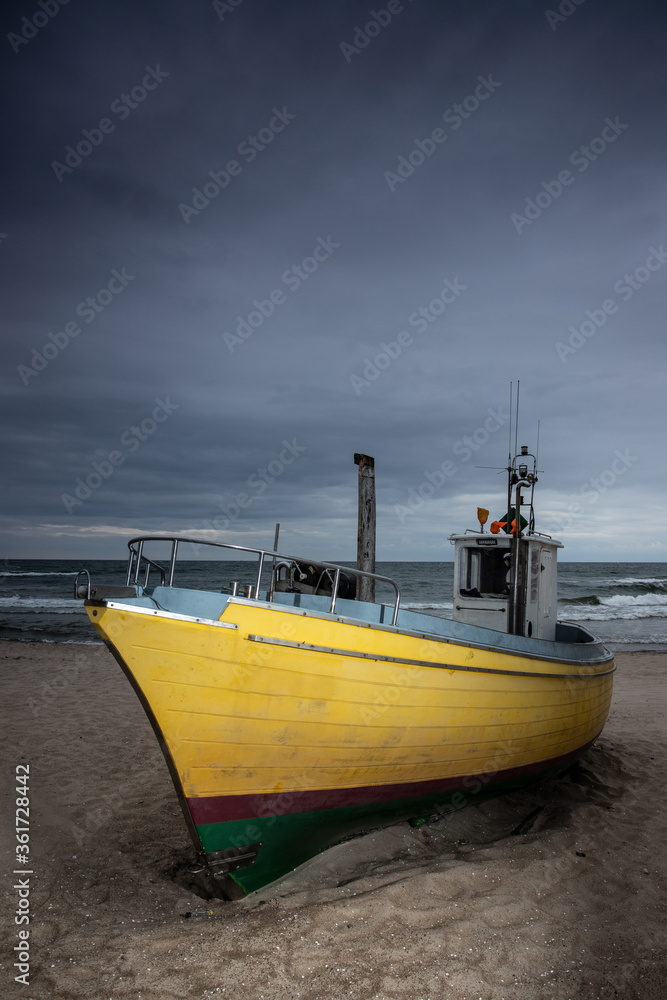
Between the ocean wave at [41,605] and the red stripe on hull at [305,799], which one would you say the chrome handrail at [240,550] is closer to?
the red stripe on hull at [305,799]

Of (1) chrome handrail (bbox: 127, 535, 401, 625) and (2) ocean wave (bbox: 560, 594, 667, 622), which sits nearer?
(1) chrome handrail (bbox: 127, 535, 401, 625)

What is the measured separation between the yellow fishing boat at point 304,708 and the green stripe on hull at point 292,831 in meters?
0.01

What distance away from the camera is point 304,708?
374cm

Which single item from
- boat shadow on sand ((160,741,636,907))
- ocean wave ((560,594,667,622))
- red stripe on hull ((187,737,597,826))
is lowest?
ocean wave ((560,594,667,622))

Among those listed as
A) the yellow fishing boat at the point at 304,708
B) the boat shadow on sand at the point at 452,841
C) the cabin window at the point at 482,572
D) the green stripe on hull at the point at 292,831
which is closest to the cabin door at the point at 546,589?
the cabin window at the point at 482,572

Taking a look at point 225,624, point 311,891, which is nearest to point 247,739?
point 225,624

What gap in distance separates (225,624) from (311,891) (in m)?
2.02

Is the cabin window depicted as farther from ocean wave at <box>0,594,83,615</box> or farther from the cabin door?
ocean wave at <box>0,594,83,615</box>

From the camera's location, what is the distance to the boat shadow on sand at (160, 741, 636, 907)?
398 cm

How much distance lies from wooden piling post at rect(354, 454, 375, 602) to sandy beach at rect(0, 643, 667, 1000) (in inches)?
115

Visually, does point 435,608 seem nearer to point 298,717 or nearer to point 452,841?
point 452,841

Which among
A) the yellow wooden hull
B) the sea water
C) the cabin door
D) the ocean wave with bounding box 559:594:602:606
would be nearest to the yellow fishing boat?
the yellow wooden hull

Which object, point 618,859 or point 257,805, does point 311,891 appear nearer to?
point 257,805

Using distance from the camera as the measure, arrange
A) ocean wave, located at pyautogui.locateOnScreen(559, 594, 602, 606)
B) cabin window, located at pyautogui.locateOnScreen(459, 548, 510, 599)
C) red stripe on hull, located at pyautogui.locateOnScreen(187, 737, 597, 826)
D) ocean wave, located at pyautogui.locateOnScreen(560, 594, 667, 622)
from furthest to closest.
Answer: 1. ocean wave, located at pyautogui.locateOnScreen(559, 594, 602, 606)
2. ocean wave, located at pyautogui.locateOnScreen(560, 594, 667, 622)
3. cabin window, located at pyautogui.locateOnScreen(459, 548, 510, 599)
4. red stripe on hull, located at pyautogui.locateOnScreen(187, 737, 597, 826)
